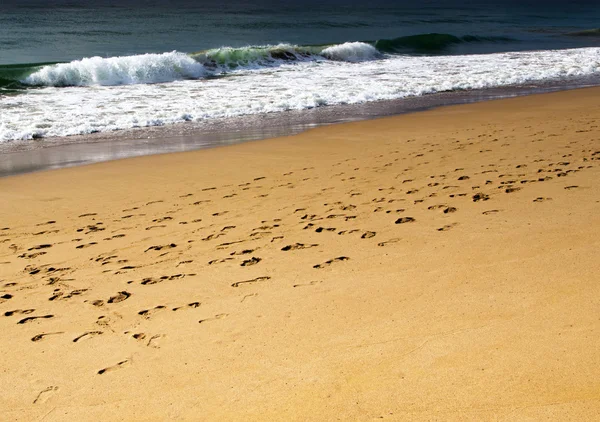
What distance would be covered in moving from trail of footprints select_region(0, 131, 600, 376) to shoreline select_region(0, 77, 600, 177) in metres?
2.76

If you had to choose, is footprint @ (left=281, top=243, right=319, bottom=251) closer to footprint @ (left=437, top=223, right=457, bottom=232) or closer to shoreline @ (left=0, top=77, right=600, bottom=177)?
footprint @ (left=437, top=223, right=457, bottom=232)

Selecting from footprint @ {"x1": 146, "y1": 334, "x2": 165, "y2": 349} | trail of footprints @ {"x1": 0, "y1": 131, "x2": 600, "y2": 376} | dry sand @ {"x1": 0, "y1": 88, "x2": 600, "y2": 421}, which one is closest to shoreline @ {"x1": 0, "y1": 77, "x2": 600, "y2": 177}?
dry sand @ {"x1": 0, "y1": 88, "x2": 600, "y2": 421}

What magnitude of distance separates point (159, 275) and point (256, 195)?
2.20m

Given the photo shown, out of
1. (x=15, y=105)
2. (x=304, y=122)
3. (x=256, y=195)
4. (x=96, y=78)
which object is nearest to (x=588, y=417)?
(x=256, y=195)

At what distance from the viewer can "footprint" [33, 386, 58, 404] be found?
2.71 meters

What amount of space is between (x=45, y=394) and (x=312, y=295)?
1.47 metres

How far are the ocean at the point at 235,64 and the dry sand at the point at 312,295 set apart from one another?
5305 mm

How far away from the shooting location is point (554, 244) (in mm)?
3977

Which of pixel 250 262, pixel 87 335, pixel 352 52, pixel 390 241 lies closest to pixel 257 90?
pixel 352 52

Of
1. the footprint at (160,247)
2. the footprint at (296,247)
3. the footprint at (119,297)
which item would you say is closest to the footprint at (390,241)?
the footprint at (296,247)

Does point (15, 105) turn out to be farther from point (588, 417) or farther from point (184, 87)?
point (588, 417)

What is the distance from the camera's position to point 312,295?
3.57 m

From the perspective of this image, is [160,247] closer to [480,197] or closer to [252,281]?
[252,281]

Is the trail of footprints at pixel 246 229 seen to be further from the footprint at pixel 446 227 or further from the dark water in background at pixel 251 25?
the dark water in background at pixel 251 25
